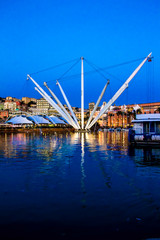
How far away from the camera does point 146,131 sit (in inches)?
1451

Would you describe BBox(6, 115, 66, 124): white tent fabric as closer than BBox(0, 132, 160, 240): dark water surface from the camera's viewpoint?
No

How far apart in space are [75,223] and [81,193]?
3.10 m

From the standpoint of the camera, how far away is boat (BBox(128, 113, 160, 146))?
3334 cm

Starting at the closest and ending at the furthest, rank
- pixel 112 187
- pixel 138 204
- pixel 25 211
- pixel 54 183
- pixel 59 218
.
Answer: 1. pixel 59 218
2. pixel 25 211
3. pixel 138 204
4. pixel 112 187
5. pixel 54 183

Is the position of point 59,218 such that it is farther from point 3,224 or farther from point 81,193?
point 81,193

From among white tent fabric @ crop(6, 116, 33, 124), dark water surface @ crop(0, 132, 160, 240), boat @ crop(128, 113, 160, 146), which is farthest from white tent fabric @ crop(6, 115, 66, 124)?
dark water surface @ crop(0, 132, 160, 240)

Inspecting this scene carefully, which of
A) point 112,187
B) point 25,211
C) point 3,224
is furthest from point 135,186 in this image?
point 3,224

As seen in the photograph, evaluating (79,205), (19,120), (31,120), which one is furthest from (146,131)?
(31,120)

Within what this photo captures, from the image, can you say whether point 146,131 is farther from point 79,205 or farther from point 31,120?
point 31,120

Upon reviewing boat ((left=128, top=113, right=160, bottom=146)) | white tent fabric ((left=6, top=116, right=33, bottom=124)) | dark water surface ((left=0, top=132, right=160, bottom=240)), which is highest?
white tent fabric ((left=6, top=116, right=33, bottom=124))

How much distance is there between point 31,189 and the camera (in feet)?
37.4

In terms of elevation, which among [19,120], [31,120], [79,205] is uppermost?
[31,120]

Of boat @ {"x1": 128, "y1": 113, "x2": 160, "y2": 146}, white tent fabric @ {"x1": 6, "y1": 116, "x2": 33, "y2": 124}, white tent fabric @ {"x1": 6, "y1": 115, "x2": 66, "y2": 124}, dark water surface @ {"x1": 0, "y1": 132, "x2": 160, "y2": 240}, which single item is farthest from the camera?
white tent fabric @ {"x1": 6, "y1": 115, "x2": 66, "y2": 124}

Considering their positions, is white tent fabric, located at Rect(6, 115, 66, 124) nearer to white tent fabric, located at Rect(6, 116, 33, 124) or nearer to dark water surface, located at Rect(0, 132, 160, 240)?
white tent fabric, located at Rect(6, 116, 33, 124)
